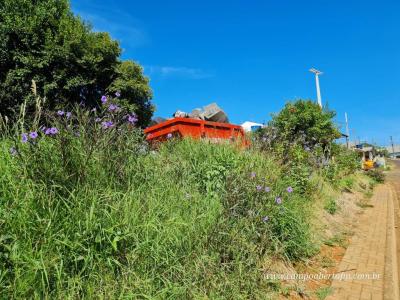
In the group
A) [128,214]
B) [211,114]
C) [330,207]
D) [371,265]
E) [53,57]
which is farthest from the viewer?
[53,57]

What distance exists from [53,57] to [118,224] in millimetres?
13601

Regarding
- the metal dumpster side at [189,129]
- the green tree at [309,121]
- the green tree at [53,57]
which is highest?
the green tree at [53,57]

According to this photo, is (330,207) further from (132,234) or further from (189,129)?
(132,234)

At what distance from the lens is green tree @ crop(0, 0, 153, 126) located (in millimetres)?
14273

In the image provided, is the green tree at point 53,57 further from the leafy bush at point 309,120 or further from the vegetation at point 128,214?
the vegetation at point 128,214

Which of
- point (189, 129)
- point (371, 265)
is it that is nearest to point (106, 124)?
point (371, 265)

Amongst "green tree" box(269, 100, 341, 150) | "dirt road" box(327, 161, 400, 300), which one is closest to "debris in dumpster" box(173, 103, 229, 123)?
"green tree" box(269, 100, 341, 150)

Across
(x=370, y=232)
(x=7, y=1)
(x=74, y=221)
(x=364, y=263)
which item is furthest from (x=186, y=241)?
(x=7, y=1)

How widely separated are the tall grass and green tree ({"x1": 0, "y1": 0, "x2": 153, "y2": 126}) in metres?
10.5

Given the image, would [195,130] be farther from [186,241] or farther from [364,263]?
[186,241]

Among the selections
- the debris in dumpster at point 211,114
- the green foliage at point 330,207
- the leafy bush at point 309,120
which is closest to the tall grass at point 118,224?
the green foliage at point 330,207

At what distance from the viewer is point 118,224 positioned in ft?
10.1

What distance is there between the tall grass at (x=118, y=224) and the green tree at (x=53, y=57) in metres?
10.5

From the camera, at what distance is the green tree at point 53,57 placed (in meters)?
14.3
